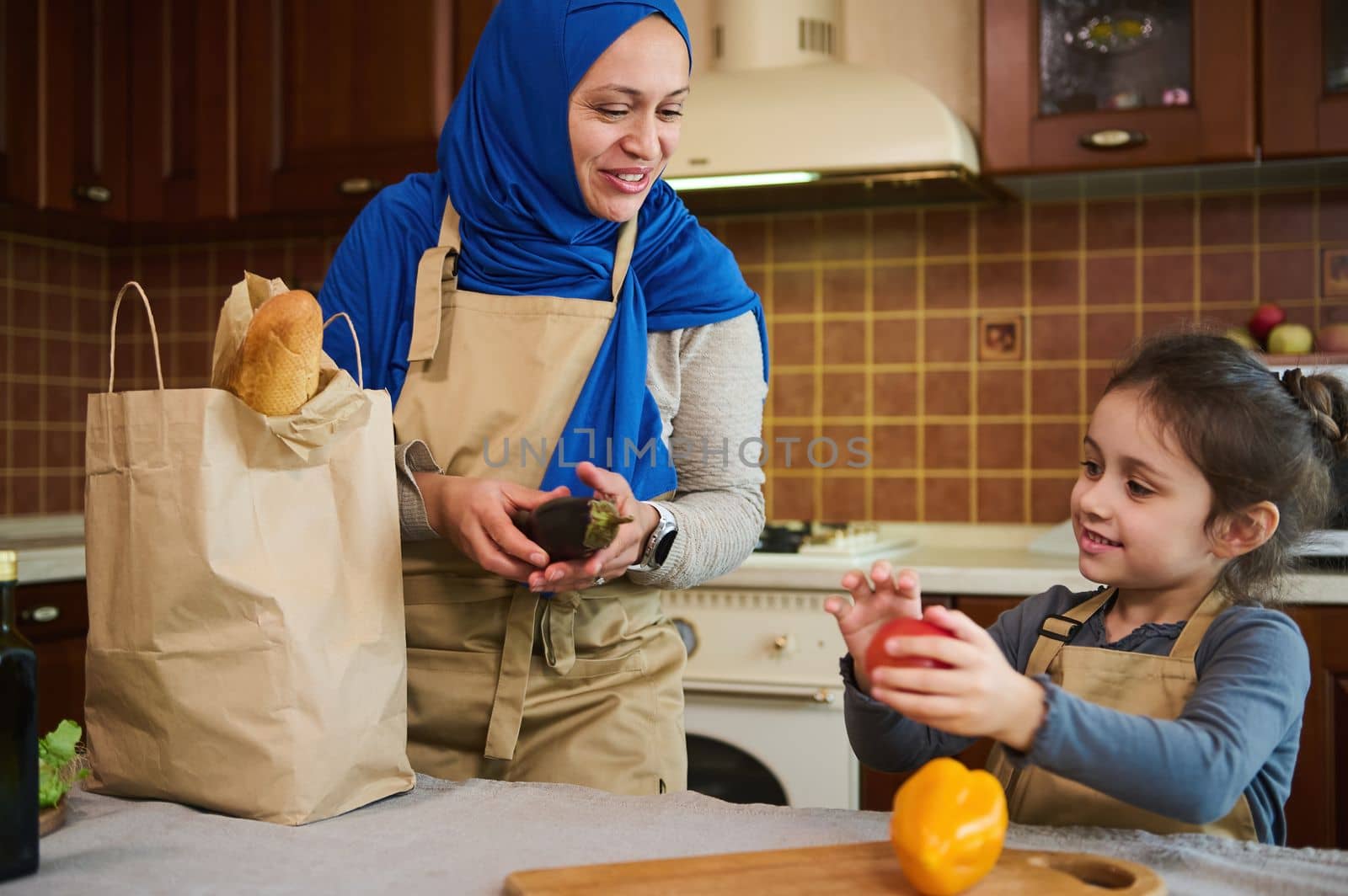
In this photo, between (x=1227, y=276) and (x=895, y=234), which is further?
(x=895, y=234)

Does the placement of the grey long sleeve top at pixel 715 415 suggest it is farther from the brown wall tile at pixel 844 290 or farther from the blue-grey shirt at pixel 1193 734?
the brown wall tile at pixel 844 290

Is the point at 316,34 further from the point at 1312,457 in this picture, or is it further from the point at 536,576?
the point at 1312,457

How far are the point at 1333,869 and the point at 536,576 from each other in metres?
0.57

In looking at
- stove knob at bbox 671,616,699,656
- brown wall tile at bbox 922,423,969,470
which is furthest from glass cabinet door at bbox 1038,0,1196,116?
stove knob at bbox 671,616,699,656

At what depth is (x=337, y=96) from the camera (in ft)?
8.48

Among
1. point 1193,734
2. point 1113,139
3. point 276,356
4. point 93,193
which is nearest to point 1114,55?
point 1113,139

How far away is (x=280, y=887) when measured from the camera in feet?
2.37

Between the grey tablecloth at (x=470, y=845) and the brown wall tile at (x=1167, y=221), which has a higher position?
the brown wall tile at (x=1167, y=221)

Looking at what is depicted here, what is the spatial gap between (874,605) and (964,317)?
177 cm

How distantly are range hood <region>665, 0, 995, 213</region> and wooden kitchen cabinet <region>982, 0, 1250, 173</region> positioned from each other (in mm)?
104

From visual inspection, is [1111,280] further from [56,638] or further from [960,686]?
[56,638]

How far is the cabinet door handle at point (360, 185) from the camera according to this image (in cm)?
254

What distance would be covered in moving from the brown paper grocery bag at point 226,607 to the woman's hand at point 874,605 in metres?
0.35

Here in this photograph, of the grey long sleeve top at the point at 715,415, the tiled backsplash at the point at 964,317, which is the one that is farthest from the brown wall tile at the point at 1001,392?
the grey long sleeve top at the point at 715,415
